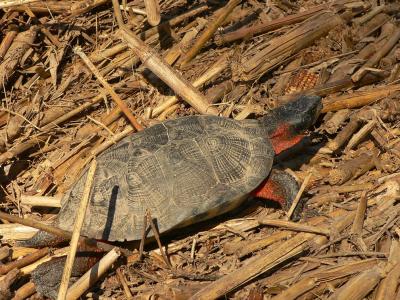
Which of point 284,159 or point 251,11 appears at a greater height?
point 251,11

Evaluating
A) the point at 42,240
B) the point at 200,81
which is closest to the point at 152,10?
the point at 200,81

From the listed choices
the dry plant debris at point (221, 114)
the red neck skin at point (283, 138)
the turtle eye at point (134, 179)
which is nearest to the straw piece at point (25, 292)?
the dry plant debris at point (221, 114)

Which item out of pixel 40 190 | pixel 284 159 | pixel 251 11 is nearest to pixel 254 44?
pixel 251 11

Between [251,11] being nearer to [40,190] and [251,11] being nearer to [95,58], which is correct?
[95,58]

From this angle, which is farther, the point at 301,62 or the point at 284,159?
the point at 301,62

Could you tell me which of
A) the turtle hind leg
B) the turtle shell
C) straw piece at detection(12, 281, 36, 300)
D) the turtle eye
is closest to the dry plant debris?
straw piece at detection(12, 281, 36, 300)

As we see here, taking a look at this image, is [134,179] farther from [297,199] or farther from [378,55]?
[378,55]

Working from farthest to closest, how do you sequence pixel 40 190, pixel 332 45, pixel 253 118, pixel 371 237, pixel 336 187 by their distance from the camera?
1. pixel 332 45
2. pixel 253 118
3. pixel 40 190
4. pixel 336 187
5. pixel 371 237
